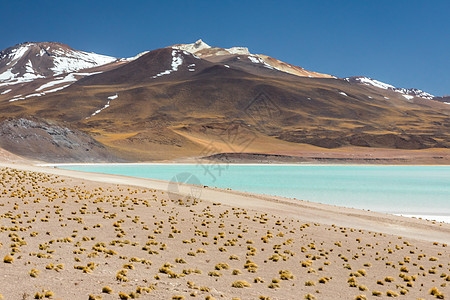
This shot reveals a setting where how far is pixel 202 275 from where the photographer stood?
938 cm

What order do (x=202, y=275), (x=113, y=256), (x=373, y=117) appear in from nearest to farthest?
(x=202, y=275) < (x=113, y=256) < (x=373, y=117)

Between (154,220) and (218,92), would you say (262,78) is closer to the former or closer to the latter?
(218,92)

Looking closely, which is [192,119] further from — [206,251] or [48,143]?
[206,251]

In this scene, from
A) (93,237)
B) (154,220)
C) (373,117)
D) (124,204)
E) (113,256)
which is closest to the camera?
(113,256)

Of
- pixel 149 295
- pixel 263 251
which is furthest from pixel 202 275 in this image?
pixel 263 251

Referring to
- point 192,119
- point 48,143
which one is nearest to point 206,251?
point 48,143

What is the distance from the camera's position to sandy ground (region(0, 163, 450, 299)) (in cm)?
825

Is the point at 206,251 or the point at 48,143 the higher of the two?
the point at 48,143

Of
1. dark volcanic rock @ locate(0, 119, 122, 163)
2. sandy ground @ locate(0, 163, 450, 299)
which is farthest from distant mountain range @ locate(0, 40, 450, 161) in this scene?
sandy ground @ locate(0, 163, 450, 299)

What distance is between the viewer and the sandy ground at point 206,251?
8.25 meters

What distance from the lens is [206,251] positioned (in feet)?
38.7

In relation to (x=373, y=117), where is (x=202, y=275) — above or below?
below

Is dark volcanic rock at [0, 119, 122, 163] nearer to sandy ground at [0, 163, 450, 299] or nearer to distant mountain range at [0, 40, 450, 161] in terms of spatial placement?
distant mountain range at [0, 40, 450, 161]

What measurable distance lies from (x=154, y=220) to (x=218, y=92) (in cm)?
14978
